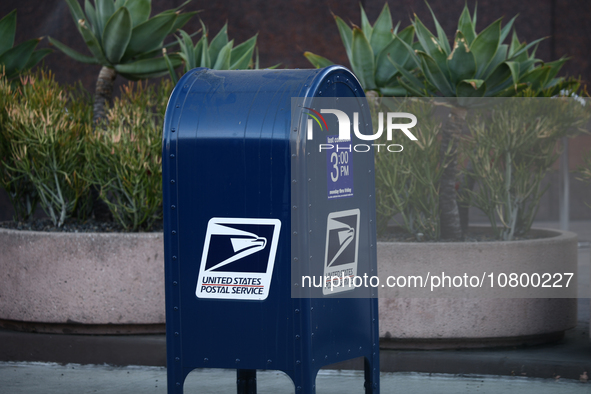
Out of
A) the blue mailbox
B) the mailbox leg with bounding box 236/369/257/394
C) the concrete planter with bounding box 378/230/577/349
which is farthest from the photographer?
the concrete planter with bounding box 378/230/577/349

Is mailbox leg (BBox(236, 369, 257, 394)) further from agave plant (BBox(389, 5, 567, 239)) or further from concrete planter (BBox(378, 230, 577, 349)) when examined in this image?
agave plant (BBox(389, 5, 567, 239))

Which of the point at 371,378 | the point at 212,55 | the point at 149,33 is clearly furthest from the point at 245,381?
the point at 149,33

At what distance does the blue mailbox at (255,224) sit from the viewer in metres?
3.44

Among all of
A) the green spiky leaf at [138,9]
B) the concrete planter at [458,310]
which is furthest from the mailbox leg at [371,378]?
the green spiky leaf at [138,9]

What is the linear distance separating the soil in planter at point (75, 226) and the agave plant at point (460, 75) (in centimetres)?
236

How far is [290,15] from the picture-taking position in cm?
1018

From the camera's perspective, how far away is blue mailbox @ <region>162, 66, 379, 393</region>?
3.44 metres

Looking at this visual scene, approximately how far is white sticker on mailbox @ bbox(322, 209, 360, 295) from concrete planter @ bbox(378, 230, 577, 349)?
→ 1.40 metres

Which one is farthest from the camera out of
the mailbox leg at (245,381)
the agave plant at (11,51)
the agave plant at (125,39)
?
the agave plant at (11,51)

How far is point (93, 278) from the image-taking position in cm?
543

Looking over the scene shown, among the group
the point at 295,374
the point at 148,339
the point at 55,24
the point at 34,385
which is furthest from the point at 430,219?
the point at 55,24

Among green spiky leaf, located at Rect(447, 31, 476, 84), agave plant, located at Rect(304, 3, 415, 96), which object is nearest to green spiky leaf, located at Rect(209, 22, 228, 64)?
agave plant, located at Rect(304, 3, 415, 96)

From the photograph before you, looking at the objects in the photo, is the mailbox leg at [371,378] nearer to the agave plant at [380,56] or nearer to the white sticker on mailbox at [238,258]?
the white sticker on mailbox at [238,258]

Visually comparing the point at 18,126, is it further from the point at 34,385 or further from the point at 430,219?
the point at 430,219
